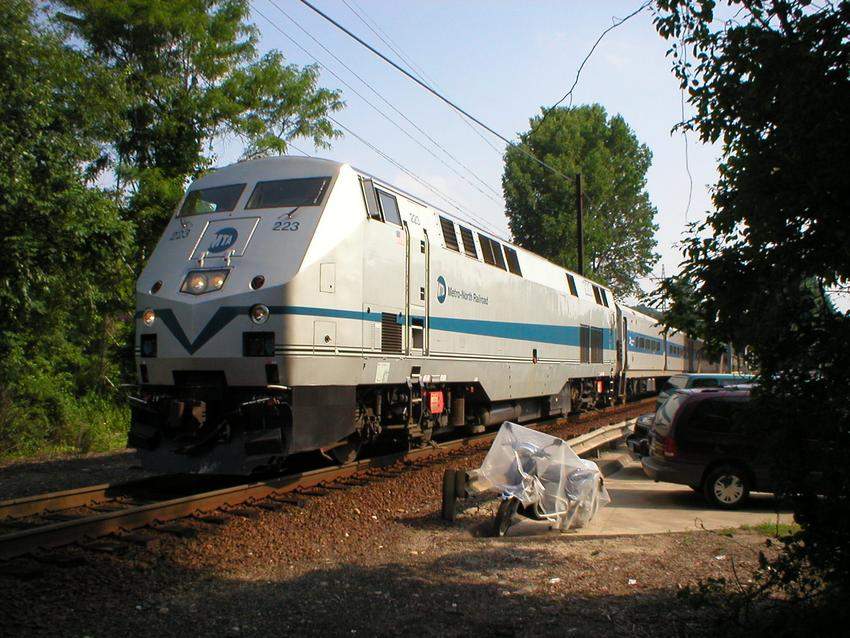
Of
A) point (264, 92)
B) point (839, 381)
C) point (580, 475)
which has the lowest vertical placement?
point (580, 475)

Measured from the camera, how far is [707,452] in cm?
900

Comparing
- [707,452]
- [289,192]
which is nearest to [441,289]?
[289,192]

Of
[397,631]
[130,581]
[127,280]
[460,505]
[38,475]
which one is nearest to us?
[397,631]

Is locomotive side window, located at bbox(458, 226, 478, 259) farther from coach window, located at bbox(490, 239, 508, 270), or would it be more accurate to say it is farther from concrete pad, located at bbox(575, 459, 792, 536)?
concrete pad, located at bbox(575, 459, 792, 536)

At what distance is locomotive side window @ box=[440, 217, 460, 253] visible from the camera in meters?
11.5

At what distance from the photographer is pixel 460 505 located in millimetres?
8133

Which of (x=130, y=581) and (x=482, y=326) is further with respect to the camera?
(x=482, y=326)

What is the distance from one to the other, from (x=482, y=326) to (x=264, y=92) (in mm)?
11190

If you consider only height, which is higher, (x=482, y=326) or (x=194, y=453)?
(x=482, y=326)

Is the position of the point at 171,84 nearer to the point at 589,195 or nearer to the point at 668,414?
the point at 668,414

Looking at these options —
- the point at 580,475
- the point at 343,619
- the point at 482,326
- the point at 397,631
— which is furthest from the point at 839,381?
the point at 482,326

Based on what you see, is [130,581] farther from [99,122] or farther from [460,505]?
[99,122]

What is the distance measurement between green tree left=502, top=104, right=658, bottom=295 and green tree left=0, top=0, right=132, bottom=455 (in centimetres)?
3259

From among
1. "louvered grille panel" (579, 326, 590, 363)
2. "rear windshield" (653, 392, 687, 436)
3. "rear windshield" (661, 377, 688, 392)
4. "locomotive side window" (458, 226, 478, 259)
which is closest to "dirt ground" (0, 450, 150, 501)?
"locomotive side window" (458, 226, 478, 259)
